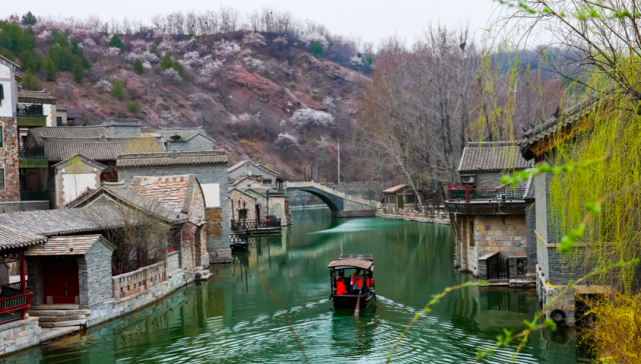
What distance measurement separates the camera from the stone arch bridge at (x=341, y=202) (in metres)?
60.3

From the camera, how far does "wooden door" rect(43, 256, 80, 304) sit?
56.2 ft

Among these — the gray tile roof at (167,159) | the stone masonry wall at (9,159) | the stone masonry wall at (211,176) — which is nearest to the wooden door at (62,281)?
the stone masonry wall at (211,176)

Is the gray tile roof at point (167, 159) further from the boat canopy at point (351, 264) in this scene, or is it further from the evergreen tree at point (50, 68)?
the evergreen tree at point (50, 68)

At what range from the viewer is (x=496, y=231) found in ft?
73.6

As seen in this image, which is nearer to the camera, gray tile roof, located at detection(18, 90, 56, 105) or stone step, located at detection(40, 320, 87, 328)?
stone step, located at detection(40, 320, 87, 328)

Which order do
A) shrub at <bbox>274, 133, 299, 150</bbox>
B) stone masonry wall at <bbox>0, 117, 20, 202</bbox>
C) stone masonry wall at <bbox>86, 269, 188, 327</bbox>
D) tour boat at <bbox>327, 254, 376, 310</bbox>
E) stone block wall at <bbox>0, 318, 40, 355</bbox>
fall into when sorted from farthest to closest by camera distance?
shrub at <bbox>274, 133, 299, 150</bbox>
stone masonry wall at <bbox>0, 117, 20, 202</bbox>
tour boat at <bbox>327, 254, 376, 310</bbox>
stone masonry wall at <bbox>86, 269, 188, 327</bbox>
stone block wall at <bbox>0, 318, 40, 355</bbox>

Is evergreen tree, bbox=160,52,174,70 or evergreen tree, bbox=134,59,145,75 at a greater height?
evergreen tree, bbox=160,52,174,70

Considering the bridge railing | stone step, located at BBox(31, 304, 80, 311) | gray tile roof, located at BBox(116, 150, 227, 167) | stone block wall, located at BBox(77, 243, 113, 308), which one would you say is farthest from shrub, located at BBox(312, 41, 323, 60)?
stone step, located at BBox(31, 304, 80, 311)

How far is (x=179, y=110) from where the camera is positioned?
290ft

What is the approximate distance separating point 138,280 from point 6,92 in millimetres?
16970

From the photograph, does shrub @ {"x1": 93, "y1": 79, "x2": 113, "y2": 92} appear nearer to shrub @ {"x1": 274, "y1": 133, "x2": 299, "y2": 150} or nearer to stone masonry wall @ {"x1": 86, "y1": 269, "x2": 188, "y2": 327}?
shrub @ {"x1": 274, "y1": 133, "x2": 299, "y2": 150}

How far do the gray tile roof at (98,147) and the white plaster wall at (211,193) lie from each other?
10.6 metres

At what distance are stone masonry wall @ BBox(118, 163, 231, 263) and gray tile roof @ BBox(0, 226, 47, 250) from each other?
43.1 ft

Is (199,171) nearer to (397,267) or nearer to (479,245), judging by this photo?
(397,267)
